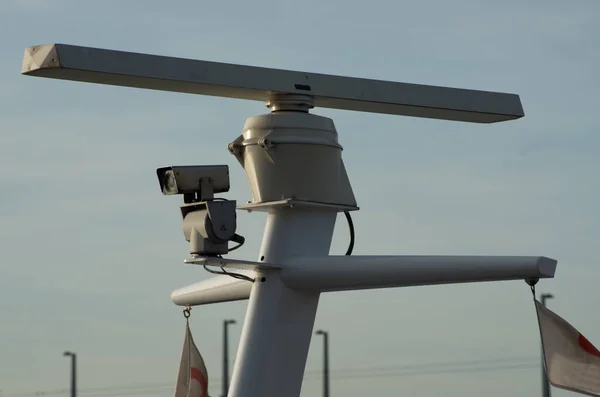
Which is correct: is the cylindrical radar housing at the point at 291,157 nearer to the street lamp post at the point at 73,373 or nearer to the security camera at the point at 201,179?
the security camera at the point at 201,179

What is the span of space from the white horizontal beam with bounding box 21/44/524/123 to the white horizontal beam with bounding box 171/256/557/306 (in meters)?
1.40

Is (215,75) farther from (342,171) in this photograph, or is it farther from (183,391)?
(183,391)

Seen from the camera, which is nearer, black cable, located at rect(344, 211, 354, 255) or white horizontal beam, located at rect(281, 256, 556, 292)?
white horizontal beam, located at rect(281, 256, 556, 292)

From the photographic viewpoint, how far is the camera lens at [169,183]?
12852 mm

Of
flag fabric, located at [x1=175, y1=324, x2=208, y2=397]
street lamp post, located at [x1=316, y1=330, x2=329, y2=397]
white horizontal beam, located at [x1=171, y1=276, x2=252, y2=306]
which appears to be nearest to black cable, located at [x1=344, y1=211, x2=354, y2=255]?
white horizontal beam, located at [x1=171, y1=276, x2=252, y2=306]

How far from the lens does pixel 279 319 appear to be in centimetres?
1346

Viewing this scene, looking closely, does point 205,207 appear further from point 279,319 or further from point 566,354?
point 566,354

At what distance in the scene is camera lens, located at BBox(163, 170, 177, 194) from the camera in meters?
12.9

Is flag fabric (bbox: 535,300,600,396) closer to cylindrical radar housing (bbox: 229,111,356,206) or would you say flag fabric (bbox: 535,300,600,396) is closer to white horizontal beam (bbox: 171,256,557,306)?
white horizontal beam (bbox: 171,256,557,306)

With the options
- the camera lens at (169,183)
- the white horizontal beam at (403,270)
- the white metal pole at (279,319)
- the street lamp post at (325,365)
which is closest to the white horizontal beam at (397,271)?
A: the white horizontal beam at (403,270)

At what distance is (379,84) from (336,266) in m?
1.74

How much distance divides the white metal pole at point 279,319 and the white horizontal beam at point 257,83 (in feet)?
3.29

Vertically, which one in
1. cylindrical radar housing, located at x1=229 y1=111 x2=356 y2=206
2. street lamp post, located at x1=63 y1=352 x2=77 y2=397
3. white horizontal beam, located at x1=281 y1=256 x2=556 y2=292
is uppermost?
street lamp post, located at x1=63 y1=352 x2=77 y2=397

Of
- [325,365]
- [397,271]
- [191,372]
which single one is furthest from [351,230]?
[325,365]
